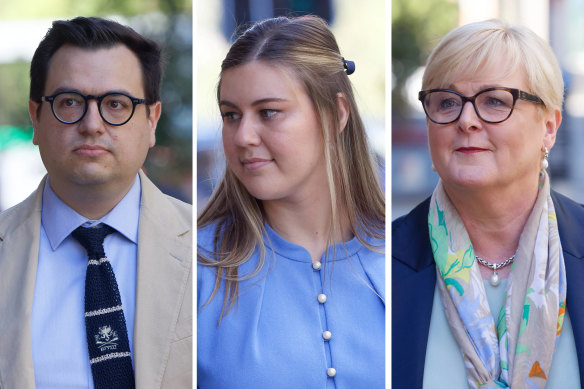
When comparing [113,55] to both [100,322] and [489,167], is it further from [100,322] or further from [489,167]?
[489,167]

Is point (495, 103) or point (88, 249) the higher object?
point (495, 103)

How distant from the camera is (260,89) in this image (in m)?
2.29

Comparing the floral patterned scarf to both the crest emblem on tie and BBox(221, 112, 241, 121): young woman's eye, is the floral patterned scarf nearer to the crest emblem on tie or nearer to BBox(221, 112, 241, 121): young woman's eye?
BBox(221, 112, 241, 121): young woman's eye

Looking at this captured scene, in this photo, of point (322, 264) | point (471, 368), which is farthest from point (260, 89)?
point (471, 368)

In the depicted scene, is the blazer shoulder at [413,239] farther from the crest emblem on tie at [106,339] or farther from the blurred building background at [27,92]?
the crest emblem on tie at [106,339]

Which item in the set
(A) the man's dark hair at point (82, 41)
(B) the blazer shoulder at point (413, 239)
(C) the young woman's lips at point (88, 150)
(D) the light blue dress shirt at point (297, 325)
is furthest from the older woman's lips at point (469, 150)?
(C) the young woman's lips at point (88, 150)

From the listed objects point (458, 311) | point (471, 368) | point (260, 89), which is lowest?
point (471, 368)

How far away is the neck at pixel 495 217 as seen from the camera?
2436 millimetres

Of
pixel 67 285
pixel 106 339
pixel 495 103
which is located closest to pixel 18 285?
pixel 67 285

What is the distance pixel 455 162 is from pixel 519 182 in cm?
Answer: 26

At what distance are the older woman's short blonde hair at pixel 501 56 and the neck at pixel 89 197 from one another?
52.3 inches

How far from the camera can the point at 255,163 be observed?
234cm

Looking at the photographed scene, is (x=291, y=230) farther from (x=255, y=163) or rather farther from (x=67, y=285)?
(x=67, y=285)

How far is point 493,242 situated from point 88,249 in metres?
→ 1.56
